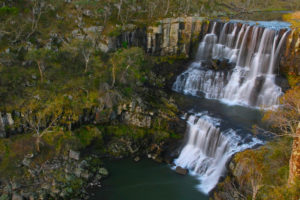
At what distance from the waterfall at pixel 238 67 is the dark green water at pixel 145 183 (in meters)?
19.7

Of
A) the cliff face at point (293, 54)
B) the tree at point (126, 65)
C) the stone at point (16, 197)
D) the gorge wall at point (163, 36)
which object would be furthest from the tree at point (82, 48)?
the cliff face at point (293, 54)

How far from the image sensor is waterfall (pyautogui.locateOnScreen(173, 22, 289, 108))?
48.7m

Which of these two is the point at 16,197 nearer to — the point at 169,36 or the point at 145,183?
the point at 145,183

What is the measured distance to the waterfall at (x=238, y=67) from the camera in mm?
48719

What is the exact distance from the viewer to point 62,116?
39.9 metres

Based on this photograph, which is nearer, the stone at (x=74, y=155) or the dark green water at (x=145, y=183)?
the dark green water at (x=145, y=183)

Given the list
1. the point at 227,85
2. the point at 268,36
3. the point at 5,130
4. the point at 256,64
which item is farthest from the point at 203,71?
the point at 5,130

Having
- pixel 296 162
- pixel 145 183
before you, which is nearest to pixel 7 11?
pixel 145 183

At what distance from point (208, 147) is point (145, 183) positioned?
10.7 meters

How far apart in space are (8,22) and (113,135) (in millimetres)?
28805

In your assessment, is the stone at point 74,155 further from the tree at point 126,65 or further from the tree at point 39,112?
the tree at point 126,65

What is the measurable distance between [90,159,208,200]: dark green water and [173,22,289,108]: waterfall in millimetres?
19712

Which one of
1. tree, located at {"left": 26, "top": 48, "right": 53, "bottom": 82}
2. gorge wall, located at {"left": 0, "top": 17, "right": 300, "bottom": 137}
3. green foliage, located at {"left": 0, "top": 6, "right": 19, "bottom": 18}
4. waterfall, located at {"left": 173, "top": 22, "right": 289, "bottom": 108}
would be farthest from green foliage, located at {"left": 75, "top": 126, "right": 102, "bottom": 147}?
green foliage, located at {"left": 0, "top": 6, "right": 19, "bottom": 18}

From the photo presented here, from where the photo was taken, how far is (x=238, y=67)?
5319 cm
